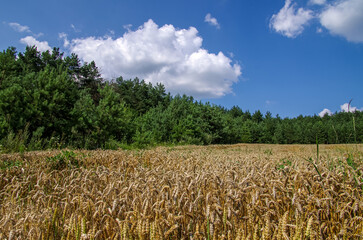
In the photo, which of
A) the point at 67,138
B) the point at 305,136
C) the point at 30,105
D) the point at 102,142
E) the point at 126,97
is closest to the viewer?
the point at 30,105

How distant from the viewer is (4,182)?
4027 millimetres

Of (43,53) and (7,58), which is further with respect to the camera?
(43,53)

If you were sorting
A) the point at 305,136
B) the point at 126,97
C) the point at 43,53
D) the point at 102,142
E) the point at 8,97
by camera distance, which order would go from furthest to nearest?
the point at 305,136, the point at 126,97, the point at 43,53, the point at 102,142, the point at 8,97

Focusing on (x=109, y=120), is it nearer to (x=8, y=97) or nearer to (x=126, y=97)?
(x=8, y=97)

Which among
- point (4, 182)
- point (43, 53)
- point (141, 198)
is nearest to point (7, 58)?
point (43, 53)

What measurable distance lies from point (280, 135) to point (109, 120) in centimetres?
5316

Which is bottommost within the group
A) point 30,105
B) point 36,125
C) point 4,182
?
point 4,182

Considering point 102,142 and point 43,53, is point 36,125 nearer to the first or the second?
point 102,142

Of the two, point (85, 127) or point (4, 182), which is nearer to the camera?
point (4, 182)

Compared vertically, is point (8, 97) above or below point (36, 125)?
above

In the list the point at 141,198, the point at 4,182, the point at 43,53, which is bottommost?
the point at 4,182

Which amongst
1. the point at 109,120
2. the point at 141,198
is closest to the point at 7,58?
the point at 109,120

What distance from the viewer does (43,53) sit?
3681cm

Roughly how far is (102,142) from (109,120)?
5.36ft
